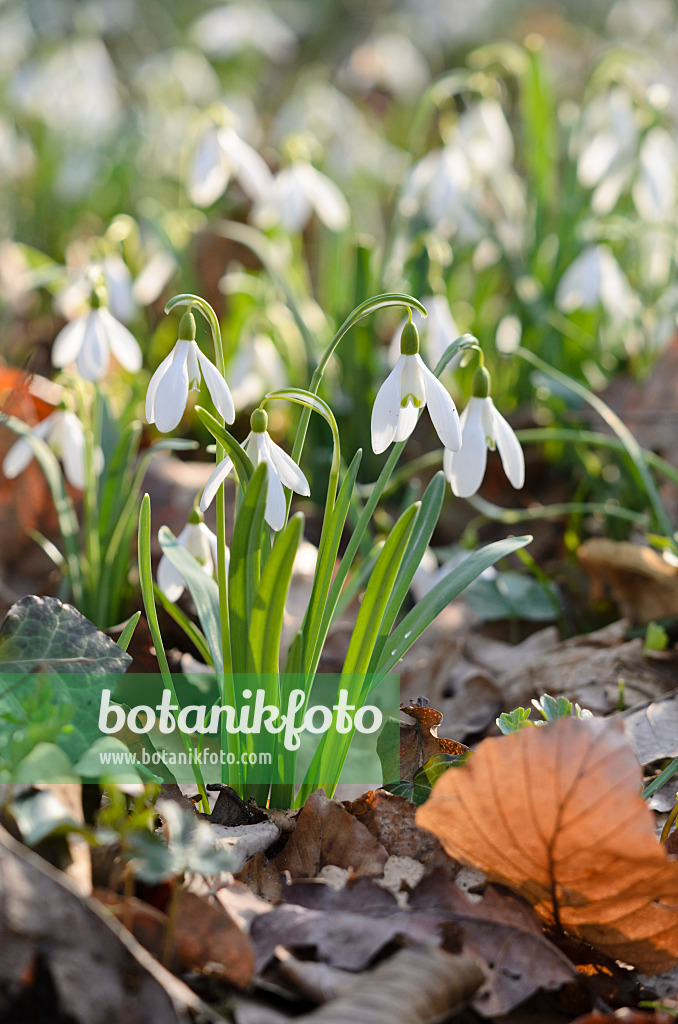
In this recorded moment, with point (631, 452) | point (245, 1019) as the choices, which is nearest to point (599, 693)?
point (631, 452)

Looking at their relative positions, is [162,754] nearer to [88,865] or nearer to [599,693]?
[88,865]

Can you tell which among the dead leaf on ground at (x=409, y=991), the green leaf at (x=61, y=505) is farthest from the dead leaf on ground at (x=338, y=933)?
the green leaf at (x=61, y=505)

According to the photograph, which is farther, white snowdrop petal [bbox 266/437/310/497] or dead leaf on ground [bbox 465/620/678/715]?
dead leaf on ground [bbox 465/620/678/715]

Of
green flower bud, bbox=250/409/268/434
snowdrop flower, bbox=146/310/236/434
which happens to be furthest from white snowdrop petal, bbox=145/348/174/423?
green flower bud, bbox=250/409/268/434

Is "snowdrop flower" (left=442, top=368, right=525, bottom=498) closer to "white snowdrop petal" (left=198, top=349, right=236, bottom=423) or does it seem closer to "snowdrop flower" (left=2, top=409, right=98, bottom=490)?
"white snowdrop petal" (left=198, top=349, right=236, bottom=423)

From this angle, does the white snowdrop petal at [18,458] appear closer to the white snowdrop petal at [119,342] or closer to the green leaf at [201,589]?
the white snowdrop petal at [119,342]

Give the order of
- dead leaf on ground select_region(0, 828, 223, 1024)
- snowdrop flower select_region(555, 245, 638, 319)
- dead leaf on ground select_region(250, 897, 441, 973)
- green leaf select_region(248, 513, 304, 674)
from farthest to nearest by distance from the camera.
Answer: snowdrop flower select_region(555, 245, 638, 319), green leaf select_region(248, 513, 304, 674), dead leaf on ground select_region(250, 897, 441, 973), dead leaf on ground select_region(0, 828, 223, 1024)
